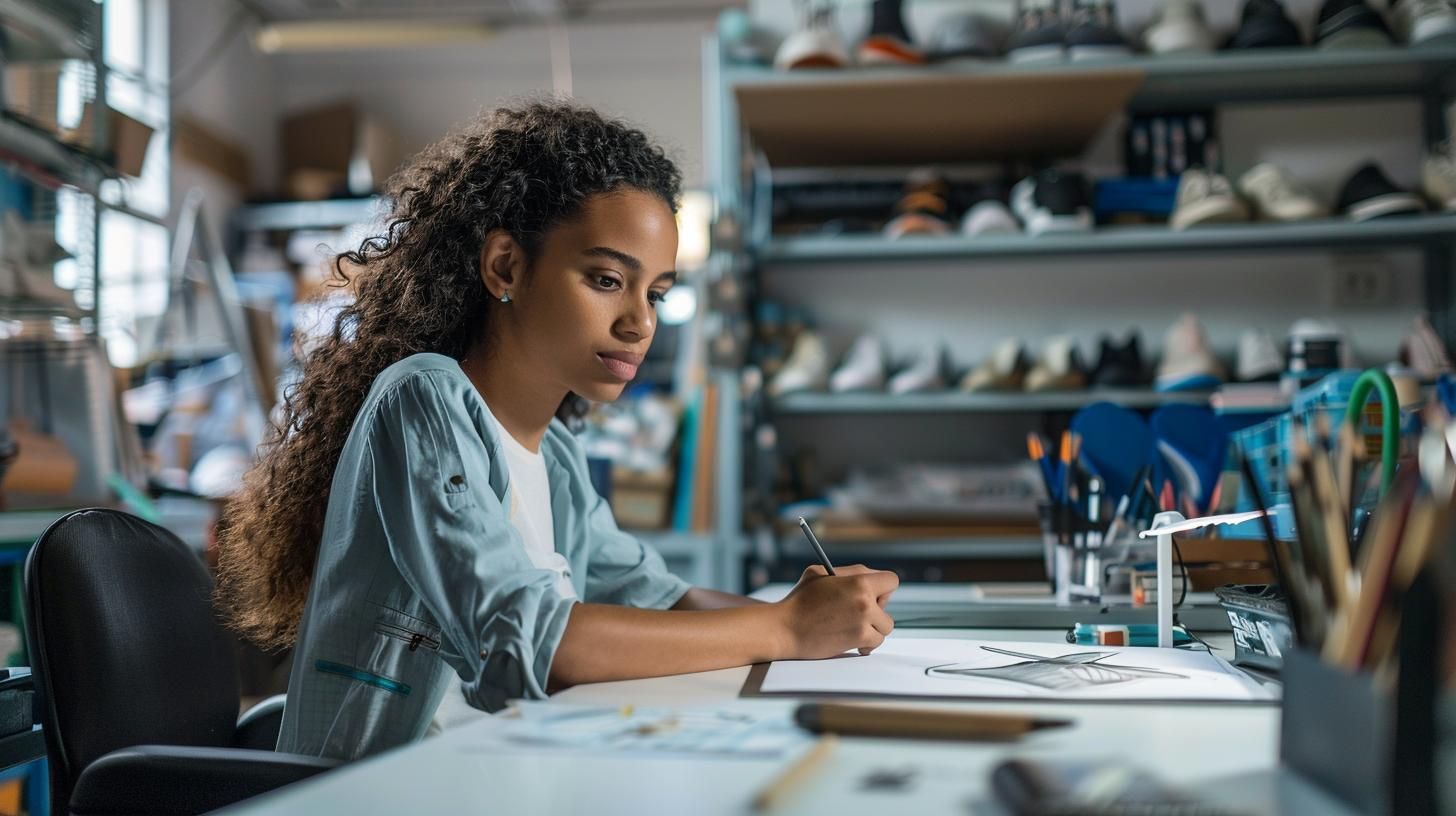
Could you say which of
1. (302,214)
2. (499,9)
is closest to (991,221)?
(302,214)

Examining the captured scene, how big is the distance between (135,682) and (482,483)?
1.23ft

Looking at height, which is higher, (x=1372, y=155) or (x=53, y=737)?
(x=1372, y=155)

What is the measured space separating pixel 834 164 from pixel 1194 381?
3.57 ft

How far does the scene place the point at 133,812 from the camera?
932mm

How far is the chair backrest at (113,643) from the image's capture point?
3.36ft

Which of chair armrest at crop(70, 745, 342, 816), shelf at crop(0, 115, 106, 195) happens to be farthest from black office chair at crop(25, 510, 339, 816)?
shelf at crop(0, 115, 106, 195)

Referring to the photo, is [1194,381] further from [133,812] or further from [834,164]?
[133,812]

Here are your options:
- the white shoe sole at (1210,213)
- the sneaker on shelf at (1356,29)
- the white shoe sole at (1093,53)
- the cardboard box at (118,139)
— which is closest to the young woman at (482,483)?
the cardboard box at (118,139)

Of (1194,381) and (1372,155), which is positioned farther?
(1372,155)

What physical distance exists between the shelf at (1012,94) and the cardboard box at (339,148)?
3.51m

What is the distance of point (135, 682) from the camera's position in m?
1.08

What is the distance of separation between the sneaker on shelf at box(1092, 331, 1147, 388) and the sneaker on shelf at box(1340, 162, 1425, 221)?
0.54m

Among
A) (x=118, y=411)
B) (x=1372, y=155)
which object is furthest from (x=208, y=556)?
(x=1372, y=155)

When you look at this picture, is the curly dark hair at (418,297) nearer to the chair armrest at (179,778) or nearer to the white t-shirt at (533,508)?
the white t-shirt at (533,508)
